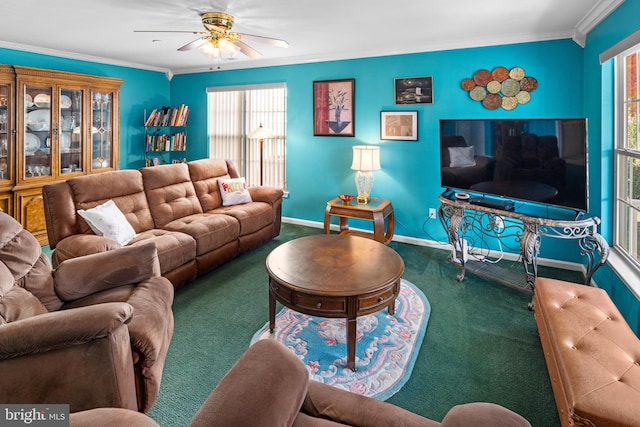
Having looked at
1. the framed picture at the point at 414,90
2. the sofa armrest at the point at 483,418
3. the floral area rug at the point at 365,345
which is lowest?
the floral area rug at the point at 365,345

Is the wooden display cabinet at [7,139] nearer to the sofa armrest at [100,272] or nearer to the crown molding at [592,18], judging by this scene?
the sofa armrest at [100,272]

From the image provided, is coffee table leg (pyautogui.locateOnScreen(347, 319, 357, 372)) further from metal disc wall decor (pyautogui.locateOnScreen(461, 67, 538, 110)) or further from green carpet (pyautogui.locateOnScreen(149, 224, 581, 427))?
metal disc wall decor (pyautogui.locateOnScreen(461, 67, 538, 110))

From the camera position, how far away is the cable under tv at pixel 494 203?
327 cm

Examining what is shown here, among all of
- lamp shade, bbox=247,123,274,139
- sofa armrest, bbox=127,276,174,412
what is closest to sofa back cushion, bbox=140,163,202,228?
lamp shade, bbox=247,123,274,139

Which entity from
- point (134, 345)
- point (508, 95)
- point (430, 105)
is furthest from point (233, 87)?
point (134, 345)

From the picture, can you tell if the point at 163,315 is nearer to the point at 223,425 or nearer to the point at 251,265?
the point at 223,425

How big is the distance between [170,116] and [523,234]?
5230 mm

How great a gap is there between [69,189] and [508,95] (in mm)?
4158

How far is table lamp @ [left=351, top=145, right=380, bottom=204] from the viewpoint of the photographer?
14.5 feet

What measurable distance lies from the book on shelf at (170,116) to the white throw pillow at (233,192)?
79.7 inches

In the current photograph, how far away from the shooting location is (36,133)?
14.7 feet

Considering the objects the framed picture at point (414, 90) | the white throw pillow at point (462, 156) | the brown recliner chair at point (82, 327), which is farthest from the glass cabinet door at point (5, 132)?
the white throw pillow at point (462, 156)

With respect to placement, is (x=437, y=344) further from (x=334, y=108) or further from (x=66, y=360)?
(x=334, y=108)

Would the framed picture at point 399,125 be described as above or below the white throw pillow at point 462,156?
above
